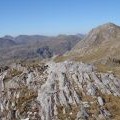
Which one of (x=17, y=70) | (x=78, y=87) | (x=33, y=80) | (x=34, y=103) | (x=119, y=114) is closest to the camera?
(x=119, y=114)

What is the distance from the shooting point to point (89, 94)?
2881 inches

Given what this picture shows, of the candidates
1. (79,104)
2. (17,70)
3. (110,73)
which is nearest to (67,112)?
(79,104)

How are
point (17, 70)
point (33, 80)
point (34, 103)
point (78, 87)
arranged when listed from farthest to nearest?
point (17, 70)
point (33, 80)
point (78, 87)
point (34, 103)

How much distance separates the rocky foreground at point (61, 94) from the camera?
66.4 meters

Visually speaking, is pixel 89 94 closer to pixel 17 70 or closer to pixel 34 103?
pixel 34 103

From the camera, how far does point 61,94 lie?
72938 mm

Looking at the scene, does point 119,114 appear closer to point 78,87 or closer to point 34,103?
point 78,87

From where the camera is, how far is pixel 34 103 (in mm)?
71000

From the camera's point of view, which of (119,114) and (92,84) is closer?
(119,114)

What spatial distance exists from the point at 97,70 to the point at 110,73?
15.4 feet

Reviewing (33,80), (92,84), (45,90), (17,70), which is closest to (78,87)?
(92,84)

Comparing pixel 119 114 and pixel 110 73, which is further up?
pixel 110 73

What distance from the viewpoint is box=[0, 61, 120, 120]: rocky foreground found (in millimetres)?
66438

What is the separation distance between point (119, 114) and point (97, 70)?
24.1 metres
